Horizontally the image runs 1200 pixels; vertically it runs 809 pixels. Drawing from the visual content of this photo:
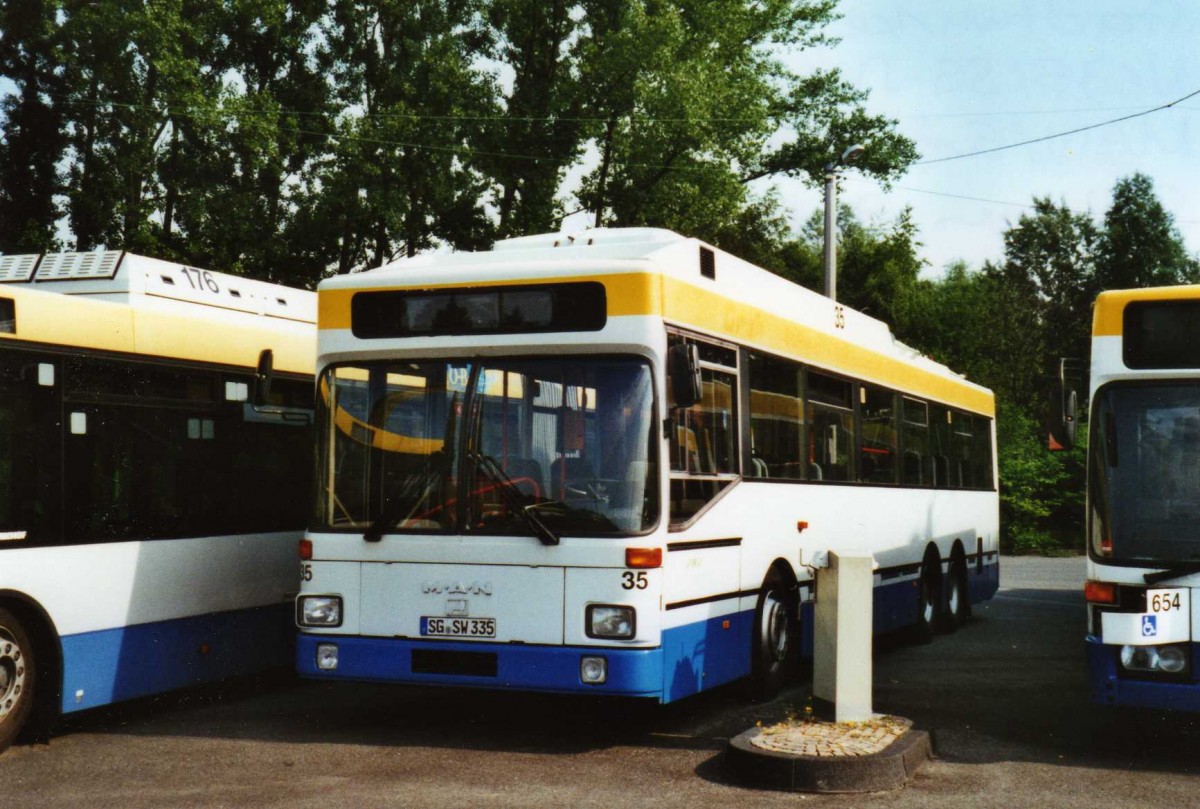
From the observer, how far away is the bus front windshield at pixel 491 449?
8.82m

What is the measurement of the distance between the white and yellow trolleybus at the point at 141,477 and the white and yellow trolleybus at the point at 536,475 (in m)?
1.32

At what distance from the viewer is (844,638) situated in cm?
920

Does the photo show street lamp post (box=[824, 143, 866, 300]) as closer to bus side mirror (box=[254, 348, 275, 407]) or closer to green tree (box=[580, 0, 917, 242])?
green tree (box=[580, 0, 917, 242])

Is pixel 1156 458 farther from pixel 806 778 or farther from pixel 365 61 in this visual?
pixel 365 61

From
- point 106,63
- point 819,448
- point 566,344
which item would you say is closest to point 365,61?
point 106,63

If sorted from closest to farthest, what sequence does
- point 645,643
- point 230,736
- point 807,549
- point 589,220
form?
point 645,643
point 230,736
point 807,549
point 589,220

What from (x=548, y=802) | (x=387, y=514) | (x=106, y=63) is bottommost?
(x=548, y=802)

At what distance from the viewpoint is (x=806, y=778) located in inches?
310

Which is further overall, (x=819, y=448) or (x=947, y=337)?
(x=947, y=337)

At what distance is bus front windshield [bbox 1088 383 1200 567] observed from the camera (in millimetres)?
8648

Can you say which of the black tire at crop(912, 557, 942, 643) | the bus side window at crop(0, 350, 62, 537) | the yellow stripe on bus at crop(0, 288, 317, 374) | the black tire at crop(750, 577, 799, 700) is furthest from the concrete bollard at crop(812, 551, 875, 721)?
the black tire at crop(912, 557, 942, 643)

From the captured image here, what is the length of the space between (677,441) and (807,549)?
9.93 ft

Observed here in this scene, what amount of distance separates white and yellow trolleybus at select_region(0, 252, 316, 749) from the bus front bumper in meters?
1.34

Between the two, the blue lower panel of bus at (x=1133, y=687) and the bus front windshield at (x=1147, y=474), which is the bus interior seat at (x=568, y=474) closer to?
the bus front windshield at (x=1147, y=474)
